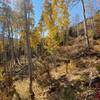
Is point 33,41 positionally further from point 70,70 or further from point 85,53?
point 70,70

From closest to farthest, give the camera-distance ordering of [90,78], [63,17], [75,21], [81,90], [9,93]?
[81,90], [90,78], [9,93], [63,17], [75,21]

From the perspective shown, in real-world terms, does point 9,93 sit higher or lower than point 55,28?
lower

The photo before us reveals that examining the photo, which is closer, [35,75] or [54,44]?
[35,75]

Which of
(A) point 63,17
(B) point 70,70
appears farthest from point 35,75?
(A) point 63,17

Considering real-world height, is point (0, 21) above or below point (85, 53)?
above

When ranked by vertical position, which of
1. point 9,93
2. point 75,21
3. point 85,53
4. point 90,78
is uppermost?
point 75,21

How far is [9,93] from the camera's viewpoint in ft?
66.1

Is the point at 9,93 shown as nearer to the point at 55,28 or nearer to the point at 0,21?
the point at 55,28

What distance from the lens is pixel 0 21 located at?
33.9 meters

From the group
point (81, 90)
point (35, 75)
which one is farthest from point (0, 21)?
point (81, 90)

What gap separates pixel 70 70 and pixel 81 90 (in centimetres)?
557

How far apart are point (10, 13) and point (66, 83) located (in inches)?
706

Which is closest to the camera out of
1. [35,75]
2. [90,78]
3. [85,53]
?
[90,78]

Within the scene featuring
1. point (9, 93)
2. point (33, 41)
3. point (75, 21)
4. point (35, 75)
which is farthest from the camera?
point (75, 21)
